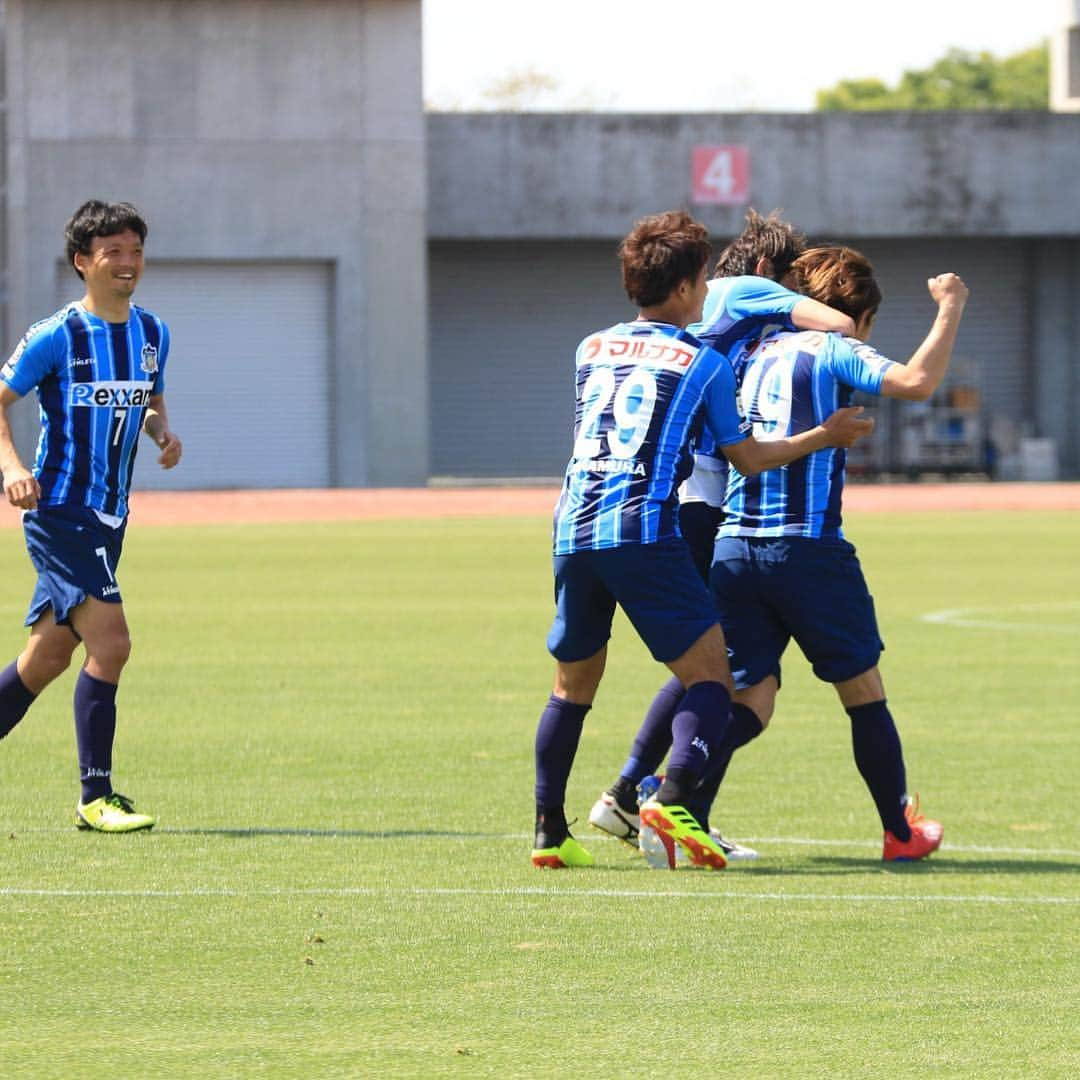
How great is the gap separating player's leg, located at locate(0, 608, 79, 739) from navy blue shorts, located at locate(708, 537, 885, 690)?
222 cm

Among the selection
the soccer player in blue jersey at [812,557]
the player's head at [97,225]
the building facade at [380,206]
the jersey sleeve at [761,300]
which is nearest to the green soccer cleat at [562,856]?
the soccer player in blue jersey at [812,557]

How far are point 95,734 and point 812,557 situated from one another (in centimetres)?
249

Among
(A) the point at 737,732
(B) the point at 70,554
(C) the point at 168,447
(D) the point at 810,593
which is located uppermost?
(C) the point at 168,447

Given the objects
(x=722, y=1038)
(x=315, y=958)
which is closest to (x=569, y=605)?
(x=315, y=958)

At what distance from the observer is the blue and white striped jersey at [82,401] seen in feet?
26.2

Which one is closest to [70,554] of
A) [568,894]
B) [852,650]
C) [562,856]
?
[562,856]

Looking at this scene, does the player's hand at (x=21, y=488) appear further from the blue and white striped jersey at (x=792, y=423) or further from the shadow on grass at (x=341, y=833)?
the blue and white striped jersey at (x=792, y=423)

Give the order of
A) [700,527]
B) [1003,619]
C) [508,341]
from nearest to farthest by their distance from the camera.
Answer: [700,527] → [1003,619] → [508,341]

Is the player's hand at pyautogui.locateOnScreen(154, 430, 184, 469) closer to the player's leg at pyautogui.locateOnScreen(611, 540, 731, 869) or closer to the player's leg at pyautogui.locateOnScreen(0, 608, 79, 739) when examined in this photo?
the player's leg at pyautogui.locateOnScreen(0, 608, 79, 739)

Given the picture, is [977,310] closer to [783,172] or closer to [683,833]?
[783,172]

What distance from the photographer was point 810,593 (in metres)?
7.48

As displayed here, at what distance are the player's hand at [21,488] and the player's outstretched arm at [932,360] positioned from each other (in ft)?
8.92

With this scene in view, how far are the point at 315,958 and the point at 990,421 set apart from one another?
150ft

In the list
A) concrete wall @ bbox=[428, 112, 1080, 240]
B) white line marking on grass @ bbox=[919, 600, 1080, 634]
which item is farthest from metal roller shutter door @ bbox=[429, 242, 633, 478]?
white line marking on grass @ bbox=[919, 600, 1080, 634]
